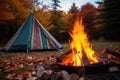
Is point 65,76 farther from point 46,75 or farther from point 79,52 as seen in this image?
point 79,52

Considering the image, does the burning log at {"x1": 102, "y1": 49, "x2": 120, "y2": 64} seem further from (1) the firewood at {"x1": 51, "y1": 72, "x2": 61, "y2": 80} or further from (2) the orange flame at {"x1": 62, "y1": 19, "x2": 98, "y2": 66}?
(1) the firewood at {"x1": 51, "y1": 72, "x2": 61, "y2": 80}

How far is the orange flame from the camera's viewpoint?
5082 millimetres

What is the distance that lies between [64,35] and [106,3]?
35.1 feet

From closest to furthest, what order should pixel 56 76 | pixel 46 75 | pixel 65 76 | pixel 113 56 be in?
pixel 65 76 → pixel 56 76 → pixel 46 75 → pixel 113 56

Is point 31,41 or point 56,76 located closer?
point 56,76

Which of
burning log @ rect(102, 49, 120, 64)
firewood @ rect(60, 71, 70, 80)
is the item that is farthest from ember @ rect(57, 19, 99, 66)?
firewood @ rect(60, 71, 70, 80)

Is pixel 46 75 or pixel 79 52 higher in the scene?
pixel 79 52

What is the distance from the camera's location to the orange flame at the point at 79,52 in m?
5.08

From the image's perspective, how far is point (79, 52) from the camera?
5.15 m

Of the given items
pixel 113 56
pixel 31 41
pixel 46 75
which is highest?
pixel 31 41

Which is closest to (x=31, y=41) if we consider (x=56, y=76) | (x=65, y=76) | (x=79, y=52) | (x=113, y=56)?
(x=113, y=56)

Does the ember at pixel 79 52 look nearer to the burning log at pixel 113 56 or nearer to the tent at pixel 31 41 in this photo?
the burning log at pixel 113 56

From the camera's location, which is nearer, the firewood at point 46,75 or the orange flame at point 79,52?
the firewood at point 46,75

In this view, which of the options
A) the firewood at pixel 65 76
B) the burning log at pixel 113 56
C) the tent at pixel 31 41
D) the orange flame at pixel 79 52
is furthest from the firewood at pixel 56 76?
the tent at pixel 31 41
